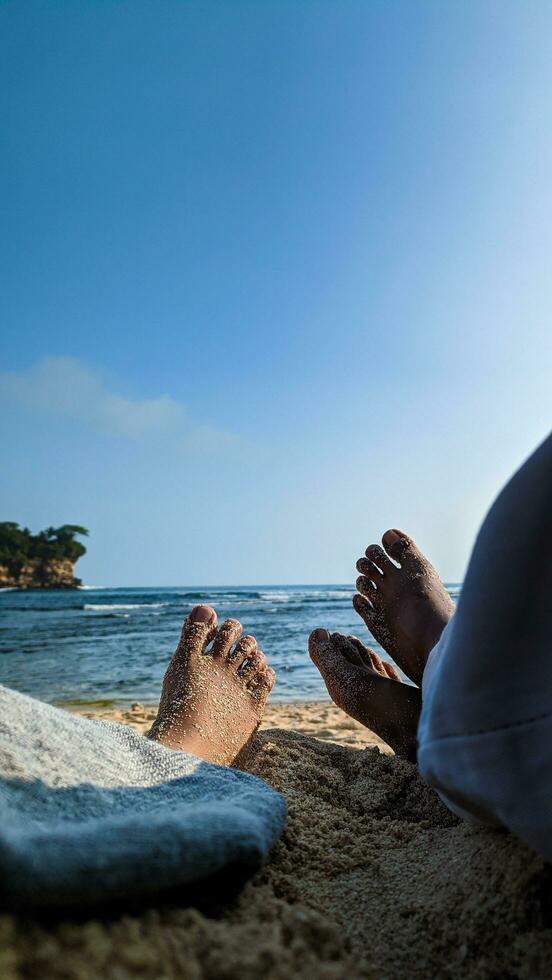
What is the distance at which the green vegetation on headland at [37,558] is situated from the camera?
38.8 metres

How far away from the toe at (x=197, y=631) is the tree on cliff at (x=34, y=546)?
40.1 meters

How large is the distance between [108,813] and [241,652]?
4.94 feet

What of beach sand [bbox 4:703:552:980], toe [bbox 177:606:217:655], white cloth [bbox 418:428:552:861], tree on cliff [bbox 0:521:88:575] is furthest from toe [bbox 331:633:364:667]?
tree on cliff [bbox 0:521:88:575]

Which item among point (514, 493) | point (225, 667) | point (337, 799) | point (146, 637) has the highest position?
point (514, 493)

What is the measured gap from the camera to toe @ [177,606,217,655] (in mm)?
2195

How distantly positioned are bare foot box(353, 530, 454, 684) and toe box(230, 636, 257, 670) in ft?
1.65

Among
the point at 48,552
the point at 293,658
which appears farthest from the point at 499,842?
the point at 48,552

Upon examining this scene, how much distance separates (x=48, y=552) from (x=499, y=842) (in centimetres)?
4309

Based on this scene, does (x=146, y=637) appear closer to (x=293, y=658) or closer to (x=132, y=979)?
(x=293, y=658)

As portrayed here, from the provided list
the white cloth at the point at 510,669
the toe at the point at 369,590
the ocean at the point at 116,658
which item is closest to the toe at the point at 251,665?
the toe at the point at 369,590

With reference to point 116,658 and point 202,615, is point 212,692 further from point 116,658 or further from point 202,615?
point 116,658

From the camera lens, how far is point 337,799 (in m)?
1.56

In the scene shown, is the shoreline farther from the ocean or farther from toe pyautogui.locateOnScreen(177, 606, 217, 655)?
toe pyautogui.locateOnScreen(177, 606, 217, 655)

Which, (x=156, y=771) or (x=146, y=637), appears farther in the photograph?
(x=146, y=637)
